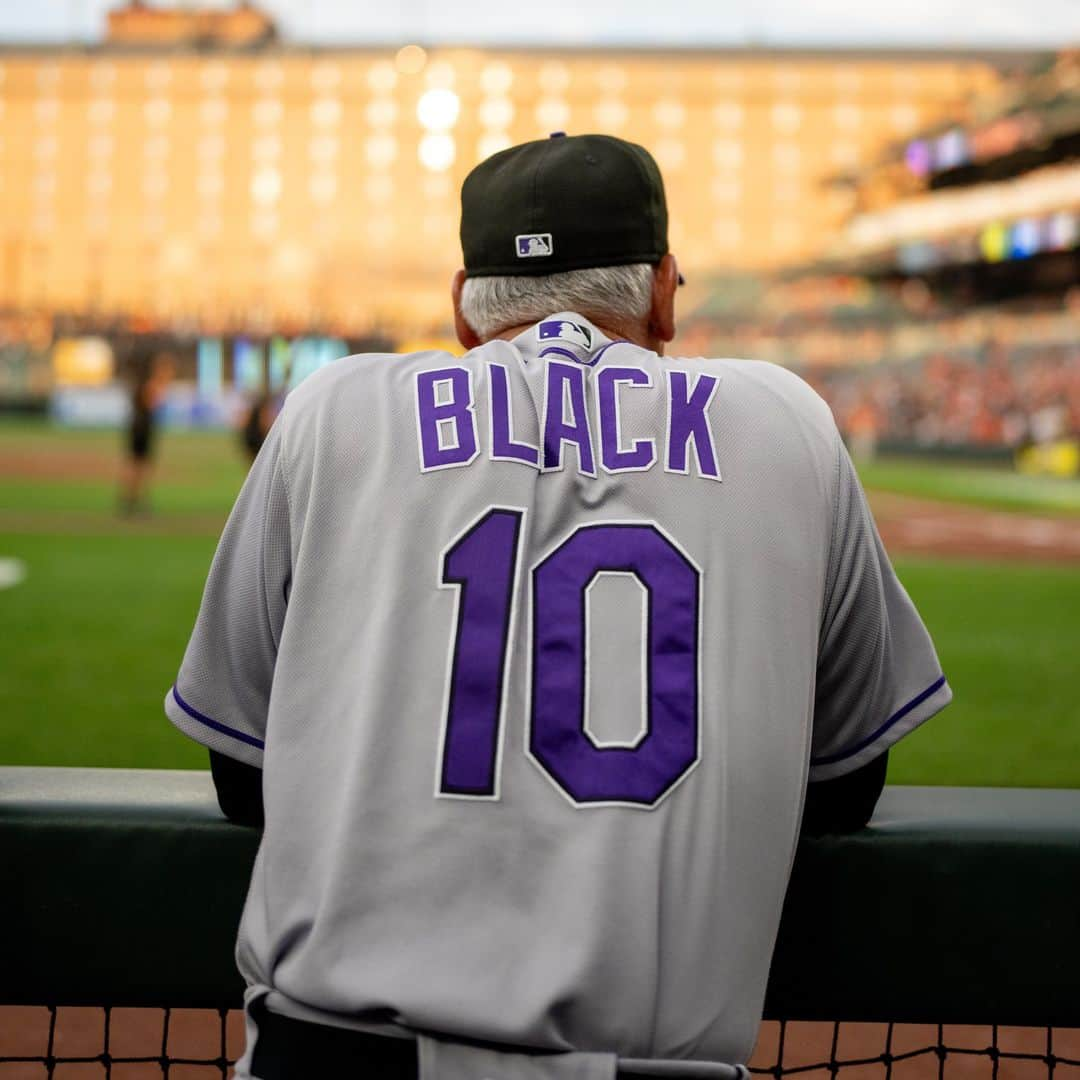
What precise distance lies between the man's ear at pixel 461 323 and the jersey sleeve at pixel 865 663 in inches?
20.5

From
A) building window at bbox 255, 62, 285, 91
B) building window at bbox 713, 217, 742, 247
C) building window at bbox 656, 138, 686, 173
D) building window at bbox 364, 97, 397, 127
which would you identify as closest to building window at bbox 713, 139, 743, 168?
building window at bbox 656, 138, 686, 173

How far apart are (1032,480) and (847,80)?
59485 millimetres

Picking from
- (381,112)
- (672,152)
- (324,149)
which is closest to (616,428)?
(381,112)

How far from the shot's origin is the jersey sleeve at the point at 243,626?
5.12 feet

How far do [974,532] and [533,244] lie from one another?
16700 millimetres

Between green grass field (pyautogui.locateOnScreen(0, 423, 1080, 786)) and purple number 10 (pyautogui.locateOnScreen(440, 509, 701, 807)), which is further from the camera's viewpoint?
green grass field (pyautogui.locateOnScreen(0, 423, 1080, 786))

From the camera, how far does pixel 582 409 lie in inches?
61.6

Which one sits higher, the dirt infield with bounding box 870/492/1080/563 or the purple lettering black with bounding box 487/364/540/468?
the purple lettering black with bounding box 487/364/540/468

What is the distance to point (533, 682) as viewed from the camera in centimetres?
142

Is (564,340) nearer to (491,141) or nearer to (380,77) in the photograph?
(491,141)

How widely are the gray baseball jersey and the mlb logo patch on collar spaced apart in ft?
0.19

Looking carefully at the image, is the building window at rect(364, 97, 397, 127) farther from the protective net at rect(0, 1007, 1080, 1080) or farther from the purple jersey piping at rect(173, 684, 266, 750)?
the purple jersey piping at rect(173, 684, 266, 750)

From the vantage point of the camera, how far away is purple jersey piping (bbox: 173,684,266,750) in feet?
5.33

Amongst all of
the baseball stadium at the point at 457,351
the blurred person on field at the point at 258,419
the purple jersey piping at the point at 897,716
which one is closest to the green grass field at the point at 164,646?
the baseball stadium at the point at 457,351
